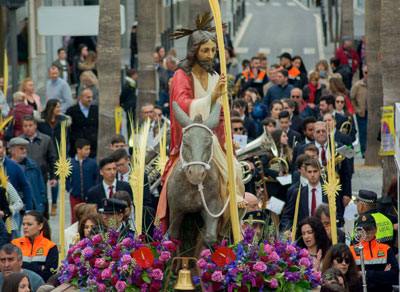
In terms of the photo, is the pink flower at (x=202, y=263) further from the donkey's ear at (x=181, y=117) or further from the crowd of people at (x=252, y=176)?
the donkey's ear at (x=181, y=117)

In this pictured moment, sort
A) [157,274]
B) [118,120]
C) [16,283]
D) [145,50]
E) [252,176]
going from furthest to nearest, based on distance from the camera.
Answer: [145,50], [118,120], [252,176], [16,283], [157,274]

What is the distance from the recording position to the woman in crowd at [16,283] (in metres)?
11.4

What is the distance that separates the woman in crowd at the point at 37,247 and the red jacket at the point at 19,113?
713cm

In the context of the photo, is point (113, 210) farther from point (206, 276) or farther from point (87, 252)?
point (206, 276)

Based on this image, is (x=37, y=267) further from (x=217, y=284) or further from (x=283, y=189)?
(x=283, y=189)

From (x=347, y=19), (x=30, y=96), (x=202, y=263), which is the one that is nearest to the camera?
(x=202, y=263)

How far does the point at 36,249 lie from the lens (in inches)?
531

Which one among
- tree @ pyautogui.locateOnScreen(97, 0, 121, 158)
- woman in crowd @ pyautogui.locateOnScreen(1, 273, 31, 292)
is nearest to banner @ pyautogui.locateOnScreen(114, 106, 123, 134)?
tree @ pyautogui.locateOnScreen(97, 0, 121, 158)

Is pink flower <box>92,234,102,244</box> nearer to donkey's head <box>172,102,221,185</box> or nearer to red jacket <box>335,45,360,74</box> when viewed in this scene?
donkey's head <box>172,102,221,185</box>

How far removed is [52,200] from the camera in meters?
20.0

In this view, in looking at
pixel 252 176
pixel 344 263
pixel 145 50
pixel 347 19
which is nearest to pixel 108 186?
pixel 252 176

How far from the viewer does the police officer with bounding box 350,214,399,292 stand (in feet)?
42.3

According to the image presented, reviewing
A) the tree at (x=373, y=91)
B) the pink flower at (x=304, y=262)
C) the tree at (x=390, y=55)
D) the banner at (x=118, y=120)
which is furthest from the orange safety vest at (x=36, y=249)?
the tree at (x=373, y=91)

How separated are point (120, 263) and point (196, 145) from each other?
132cm
